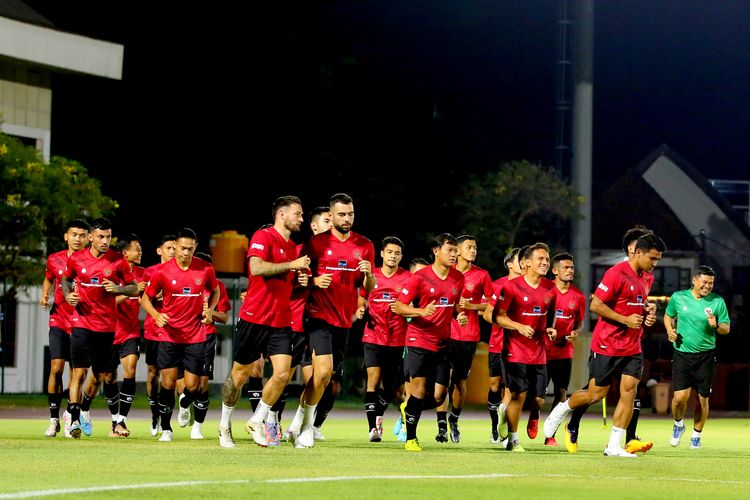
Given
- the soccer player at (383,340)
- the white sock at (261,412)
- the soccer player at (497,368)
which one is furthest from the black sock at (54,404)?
the soccer player at (497,368)

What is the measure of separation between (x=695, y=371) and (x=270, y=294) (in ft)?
23.3

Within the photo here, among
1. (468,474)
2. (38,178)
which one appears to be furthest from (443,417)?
(38,178)

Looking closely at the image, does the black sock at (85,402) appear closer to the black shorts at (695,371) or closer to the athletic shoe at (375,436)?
the athletic shoe at (375,436)

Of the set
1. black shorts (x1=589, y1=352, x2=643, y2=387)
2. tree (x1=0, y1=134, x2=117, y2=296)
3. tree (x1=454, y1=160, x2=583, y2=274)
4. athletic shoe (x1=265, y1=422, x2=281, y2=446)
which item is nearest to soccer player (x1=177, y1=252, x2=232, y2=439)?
athletic shoe (x1=265, y1=422, x2=281, y2=446)

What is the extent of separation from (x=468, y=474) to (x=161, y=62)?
37801 millimetres

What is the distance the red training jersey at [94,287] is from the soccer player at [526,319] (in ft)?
15.2

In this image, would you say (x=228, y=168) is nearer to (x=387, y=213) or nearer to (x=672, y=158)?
(x=387, y=213)

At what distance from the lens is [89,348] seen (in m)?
18.8

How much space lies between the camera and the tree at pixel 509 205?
50875mm

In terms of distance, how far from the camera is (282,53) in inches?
1863

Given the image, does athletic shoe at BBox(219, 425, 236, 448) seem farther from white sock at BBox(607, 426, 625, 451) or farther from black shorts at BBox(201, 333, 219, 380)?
white sock at BBox(607, 426, 625, 451)

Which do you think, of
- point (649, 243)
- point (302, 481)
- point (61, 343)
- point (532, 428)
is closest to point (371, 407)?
point (532, 428)

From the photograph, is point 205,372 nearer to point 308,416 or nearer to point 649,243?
point 308,416

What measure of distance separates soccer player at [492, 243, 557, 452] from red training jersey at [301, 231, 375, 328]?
78.0 inches
